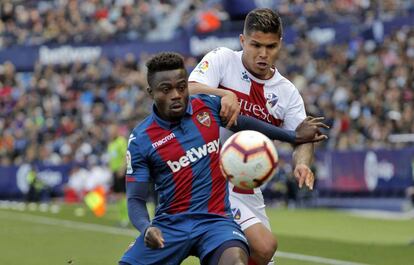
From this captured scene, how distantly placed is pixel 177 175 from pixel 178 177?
16 mm

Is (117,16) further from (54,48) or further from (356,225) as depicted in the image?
(356,225)

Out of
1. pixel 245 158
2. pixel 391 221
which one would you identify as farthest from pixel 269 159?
pixel 391 221

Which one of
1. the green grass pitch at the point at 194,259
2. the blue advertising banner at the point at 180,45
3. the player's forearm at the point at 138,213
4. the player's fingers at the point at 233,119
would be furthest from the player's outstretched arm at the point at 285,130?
the blue advertising banner at the point at 180,45

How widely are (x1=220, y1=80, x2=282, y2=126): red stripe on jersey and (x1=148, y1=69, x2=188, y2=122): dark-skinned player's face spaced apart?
3.54 feet

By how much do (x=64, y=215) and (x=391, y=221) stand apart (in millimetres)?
7190

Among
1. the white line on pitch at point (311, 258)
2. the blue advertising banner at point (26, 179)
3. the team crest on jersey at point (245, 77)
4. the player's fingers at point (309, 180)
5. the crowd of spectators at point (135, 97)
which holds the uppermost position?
the team crest on jersey at point (245, 77)

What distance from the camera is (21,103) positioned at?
32406 millimetres

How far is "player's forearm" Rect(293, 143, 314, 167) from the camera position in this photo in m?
7.71

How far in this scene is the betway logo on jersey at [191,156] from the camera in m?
7.27

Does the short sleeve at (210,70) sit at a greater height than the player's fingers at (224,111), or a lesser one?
greater

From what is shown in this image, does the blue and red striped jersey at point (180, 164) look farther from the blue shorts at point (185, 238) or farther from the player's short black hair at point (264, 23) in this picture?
the player's short black hair at point (264, 23)

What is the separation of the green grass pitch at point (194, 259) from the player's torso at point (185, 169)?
526 centimetres

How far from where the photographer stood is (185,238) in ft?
23.5

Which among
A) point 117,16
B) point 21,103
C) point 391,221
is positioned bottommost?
point 391,221
